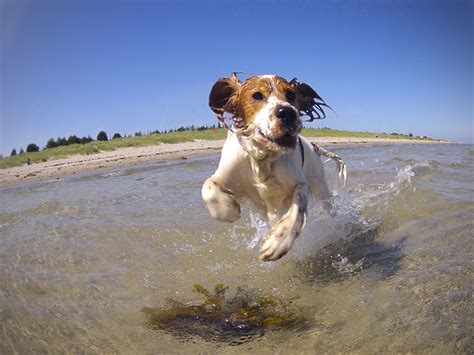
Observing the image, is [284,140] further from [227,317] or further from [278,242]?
[227,317]

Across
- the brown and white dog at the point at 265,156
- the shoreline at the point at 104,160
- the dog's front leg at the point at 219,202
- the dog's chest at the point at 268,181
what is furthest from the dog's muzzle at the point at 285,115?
the shoreline at the point at 104,160

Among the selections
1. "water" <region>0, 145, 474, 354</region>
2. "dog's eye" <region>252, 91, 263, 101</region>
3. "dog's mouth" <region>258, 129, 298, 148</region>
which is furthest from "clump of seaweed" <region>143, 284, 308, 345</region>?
"dog's eye" <region>252, 91, 263, 101</region>

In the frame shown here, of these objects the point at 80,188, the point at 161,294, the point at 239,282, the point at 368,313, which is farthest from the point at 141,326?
the point at 80,188

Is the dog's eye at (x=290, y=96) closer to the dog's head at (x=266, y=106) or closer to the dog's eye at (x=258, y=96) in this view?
the dog's head at (x=266, y=106)

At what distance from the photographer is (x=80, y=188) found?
10.5 meters

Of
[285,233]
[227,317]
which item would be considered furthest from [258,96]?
[227,317]

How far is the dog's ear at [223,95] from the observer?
→ 4445 mm

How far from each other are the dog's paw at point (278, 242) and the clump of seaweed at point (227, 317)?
0.38m

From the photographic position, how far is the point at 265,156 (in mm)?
4137

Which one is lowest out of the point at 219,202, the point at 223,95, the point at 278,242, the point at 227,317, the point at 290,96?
the point at 227,317

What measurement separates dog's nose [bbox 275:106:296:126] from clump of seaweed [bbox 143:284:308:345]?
4.74ft

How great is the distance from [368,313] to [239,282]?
4.12ft

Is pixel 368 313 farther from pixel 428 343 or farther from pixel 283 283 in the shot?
pixel 283 283

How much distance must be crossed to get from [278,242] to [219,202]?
3.38 feet
